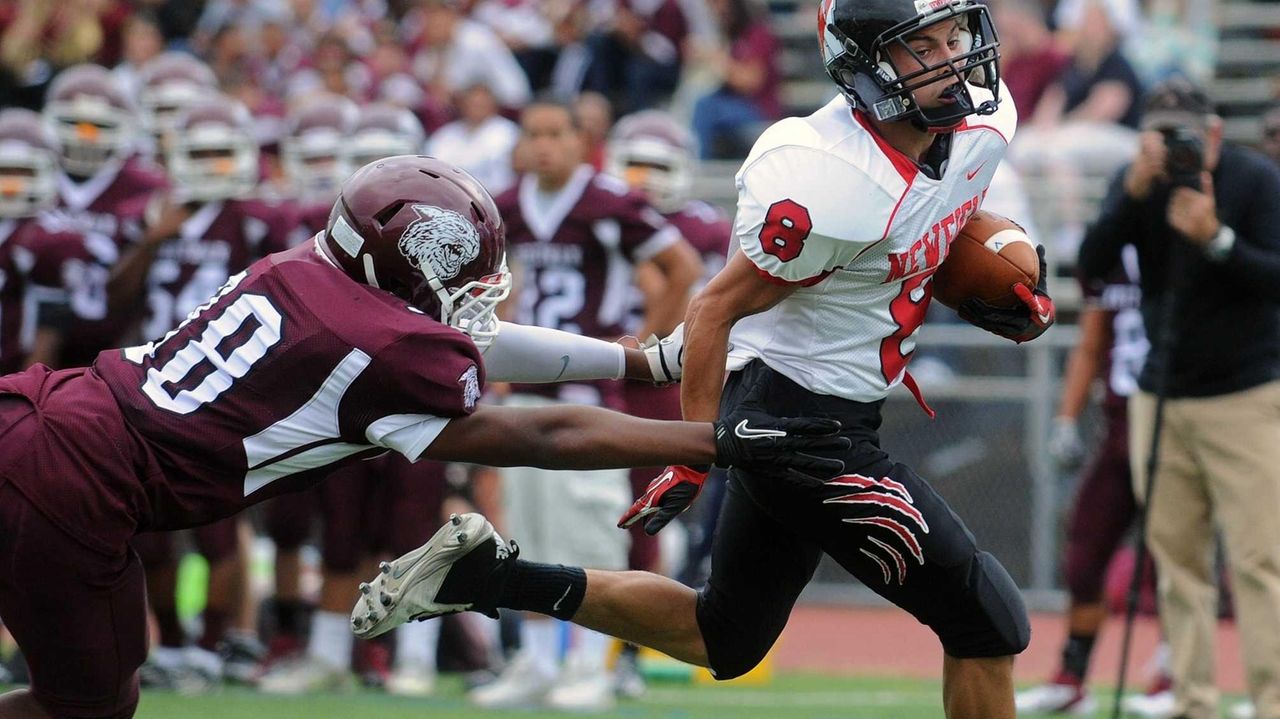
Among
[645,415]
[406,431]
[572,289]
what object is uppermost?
[406,431]

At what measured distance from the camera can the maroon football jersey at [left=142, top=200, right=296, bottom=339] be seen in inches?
270

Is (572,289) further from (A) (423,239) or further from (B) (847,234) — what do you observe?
(A) (423,239)

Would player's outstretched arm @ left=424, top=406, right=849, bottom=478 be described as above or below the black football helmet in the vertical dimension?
below

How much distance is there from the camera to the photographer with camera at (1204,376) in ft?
17.9

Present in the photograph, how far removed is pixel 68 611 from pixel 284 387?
0.61 m

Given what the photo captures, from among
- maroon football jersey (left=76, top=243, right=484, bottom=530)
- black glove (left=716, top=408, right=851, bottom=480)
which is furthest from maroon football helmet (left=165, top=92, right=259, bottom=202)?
black glove (left=716, top=408, right=851, bottom=480)

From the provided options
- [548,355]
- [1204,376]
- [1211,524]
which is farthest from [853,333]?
[1211,524]

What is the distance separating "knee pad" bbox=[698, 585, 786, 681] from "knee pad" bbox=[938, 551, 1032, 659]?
0.44m

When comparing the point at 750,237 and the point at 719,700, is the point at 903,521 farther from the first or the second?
the point at 719,700

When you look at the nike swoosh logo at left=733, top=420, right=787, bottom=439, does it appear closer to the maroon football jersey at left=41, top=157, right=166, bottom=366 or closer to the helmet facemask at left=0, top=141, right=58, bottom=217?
the maroon football jersey at left=41, top=157, right=166, bottom=366

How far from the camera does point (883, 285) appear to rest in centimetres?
387

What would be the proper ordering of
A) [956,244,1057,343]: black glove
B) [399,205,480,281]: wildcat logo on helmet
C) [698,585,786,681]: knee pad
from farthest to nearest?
1. [698,585,786,681]: knee pad
2. [956,244,1057,343]: black glove
3. [399,205,480,281]: wildcat logo on helmet

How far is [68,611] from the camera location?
11.3 ft

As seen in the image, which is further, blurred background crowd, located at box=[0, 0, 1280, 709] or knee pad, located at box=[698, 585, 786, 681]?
blurred background crowd, located at box=[0, 0, 1280, 709]
